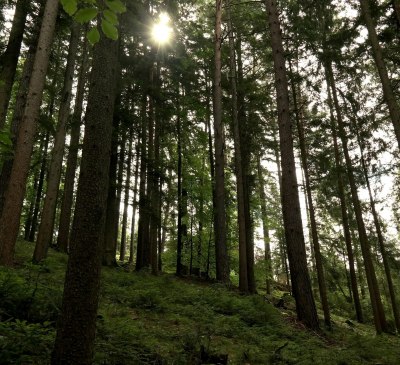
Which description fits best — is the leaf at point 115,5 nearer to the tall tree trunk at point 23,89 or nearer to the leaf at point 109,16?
the leaf at point 109,16

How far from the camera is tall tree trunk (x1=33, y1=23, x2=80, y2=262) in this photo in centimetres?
1006

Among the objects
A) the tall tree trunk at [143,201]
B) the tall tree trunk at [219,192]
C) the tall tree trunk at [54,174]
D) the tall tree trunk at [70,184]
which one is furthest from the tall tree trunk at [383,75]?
the tall tree trunk at [70,184]

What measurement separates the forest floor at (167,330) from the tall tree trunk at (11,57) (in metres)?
4.97

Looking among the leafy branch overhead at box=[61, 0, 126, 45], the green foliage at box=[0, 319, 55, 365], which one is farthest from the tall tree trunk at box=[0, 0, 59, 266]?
the leafy branch overhead at box=[61, 0, 126, 45]

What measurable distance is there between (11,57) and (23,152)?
12.3ft

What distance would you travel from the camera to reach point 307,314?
8242mm

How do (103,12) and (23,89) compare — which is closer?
(103,12)

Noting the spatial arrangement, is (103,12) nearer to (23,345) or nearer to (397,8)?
(23,345)

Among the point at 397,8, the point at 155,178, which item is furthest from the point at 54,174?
the point at 397,8

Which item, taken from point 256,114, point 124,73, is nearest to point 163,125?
point 124,73

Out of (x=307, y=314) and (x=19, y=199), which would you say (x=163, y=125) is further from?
(x=307, y=314)

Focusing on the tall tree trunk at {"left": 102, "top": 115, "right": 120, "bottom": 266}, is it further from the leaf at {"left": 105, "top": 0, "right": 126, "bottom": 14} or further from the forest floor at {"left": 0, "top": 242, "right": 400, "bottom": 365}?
the leaf at {"left": 105, "top": 0, "right": 126, "bottom": 14}

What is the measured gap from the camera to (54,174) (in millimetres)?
10664

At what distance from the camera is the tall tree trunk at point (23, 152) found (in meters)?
7.52
